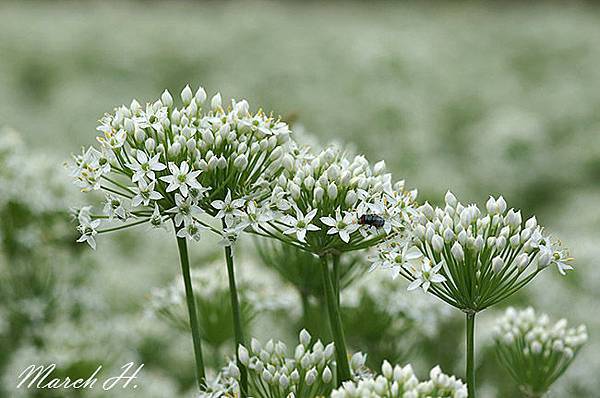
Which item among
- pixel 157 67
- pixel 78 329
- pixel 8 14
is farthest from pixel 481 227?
pixel 8 14

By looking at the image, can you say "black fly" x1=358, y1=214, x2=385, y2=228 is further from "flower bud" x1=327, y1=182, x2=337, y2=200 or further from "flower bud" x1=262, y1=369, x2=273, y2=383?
"flower bud" x1=262, y1=369, x2=273, y2=383

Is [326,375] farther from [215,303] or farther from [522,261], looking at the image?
[215,303]

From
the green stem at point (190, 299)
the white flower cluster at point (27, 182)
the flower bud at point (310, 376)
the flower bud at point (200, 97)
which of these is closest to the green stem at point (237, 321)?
the green stem at point (190, 299)

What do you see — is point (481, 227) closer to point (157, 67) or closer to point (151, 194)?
point (151, 194)

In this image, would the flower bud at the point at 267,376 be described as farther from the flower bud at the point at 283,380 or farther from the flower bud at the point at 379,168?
the flower bud at the point at 379,168

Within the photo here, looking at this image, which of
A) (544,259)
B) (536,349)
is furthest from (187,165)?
(536,349)

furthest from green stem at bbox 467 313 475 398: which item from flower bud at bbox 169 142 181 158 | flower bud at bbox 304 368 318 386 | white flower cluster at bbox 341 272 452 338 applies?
white flower cluster at bbox 341 272 452 338
